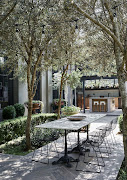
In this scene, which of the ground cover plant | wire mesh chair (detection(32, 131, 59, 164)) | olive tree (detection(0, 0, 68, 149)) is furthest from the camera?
the ground cover plant

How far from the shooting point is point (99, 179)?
12.2 ft

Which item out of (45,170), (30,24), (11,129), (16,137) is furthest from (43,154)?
(30,24)

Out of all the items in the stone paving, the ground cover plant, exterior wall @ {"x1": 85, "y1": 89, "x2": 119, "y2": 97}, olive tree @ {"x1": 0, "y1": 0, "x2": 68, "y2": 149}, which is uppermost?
olive tree @ {"x1": 0, "y1": 0, "x2": 68, "y2": 149}

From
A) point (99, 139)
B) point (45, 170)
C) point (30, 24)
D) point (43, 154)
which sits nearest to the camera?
point (45, 170)

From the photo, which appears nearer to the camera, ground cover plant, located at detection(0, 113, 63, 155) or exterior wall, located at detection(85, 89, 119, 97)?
ground cover plant, located at detection(0, 113, 63, 155)

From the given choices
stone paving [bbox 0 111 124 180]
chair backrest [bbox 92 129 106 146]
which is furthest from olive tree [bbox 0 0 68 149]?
chair backrest [bbox 92 129 106 146]

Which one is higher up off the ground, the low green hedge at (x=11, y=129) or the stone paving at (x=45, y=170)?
the low green hedge at (x=11, y=129)

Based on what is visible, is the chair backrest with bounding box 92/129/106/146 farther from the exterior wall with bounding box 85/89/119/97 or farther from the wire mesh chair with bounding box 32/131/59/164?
the exterior wall with bounding box 85/89/119/97

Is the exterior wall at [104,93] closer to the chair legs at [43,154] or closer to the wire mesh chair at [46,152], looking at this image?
the wire mesh chair at [46,152]

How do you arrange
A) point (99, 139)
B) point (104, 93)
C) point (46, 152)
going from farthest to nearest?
point (104, 93)
point (46, 152)
point (99, 139)

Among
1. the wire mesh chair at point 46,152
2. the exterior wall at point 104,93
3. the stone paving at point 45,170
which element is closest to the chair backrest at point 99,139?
the stone paving at point 45,170

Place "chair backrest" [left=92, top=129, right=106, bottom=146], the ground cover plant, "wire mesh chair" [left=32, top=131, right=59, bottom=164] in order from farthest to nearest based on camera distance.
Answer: the ground cover plant < "wire mesh chair" [left=32, top=131, right=59, bottom=164] < "chair backrest" [left=92, top=129, right=106, bottom=146]

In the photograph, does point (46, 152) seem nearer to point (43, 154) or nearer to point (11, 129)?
point (43, 154)

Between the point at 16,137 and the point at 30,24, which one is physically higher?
the point at 30,24
